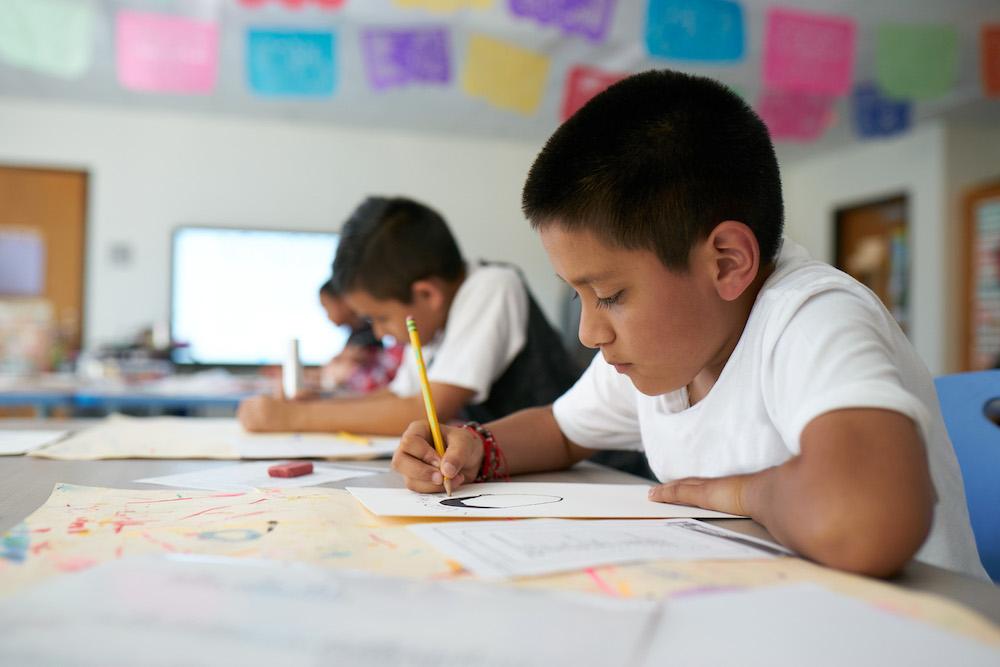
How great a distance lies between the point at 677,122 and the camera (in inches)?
27.3

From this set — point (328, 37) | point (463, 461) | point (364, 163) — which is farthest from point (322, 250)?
point (463, 461)

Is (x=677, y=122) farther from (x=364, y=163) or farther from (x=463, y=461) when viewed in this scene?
(x=364, y=163)

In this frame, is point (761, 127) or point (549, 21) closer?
point (761, 127)

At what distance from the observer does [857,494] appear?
49cm

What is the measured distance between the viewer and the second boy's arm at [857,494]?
473mm

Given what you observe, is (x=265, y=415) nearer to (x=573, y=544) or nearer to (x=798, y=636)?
(x=573, y=544)

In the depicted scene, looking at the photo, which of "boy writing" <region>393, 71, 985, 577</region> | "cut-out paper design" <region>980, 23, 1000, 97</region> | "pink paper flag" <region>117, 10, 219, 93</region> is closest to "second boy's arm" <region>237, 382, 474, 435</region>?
"boy writing" <region>393, 71, 985, 577</region>

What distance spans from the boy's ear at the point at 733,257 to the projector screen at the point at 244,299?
3.79 m

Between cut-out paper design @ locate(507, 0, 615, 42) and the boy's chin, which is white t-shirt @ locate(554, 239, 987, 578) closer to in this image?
the boy's chin

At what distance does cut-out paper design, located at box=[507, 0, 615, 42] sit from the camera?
257 cm

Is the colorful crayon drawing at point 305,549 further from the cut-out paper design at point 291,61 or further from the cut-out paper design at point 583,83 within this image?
the cut-out paper design at point 583,83

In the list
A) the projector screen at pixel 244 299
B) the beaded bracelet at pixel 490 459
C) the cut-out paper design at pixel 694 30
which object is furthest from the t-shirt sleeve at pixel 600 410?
the projector screen at pixel 244 299

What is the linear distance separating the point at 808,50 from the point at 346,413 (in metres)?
2.58

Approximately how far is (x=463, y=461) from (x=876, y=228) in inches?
208
